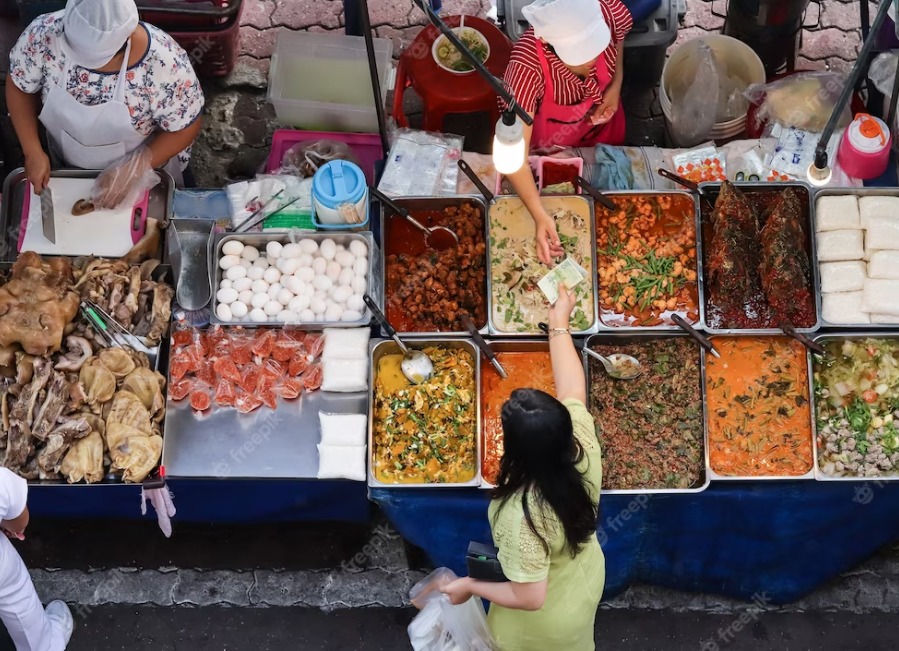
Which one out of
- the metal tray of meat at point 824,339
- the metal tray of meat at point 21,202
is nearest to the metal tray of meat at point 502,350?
the metal tray of meat at point 824,339

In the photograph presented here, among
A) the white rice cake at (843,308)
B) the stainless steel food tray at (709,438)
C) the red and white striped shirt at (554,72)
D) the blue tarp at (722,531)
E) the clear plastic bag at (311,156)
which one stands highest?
the red and white striped shirt at (554,72)

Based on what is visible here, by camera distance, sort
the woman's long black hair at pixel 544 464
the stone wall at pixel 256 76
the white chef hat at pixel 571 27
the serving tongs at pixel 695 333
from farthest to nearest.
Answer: the stone wall at pixel 256 76 < the serving tongs at pixel 695 333 < the white chef hat at pixel 571 27 < the woman's long black hair at pixel 544 464

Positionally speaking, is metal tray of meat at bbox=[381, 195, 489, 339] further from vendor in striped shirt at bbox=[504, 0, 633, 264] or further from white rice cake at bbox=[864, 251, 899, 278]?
white rice cake at bbox=[864, 251, 899, 278]

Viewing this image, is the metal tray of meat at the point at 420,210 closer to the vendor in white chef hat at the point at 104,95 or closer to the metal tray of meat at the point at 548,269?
the metal tray of meat at the point at 548,269

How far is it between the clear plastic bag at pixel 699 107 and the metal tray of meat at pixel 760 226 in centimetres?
65

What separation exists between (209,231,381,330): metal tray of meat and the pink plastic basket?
2.13 feet

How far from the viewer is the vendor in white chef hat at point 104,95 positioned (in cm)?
344

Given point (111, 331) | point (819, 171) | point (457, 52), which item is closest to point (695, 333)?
point (819, 171)

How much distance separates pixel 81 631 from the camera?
4250 millimetres

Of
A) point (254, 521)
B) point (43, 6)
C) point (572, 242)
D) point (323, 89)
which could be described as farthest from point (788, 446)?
point (43, 6)

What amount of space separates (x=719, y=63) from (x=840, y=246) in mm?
1316

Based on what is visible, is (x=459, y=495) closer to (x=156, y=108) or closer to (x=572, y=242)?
(x=572, y=242)

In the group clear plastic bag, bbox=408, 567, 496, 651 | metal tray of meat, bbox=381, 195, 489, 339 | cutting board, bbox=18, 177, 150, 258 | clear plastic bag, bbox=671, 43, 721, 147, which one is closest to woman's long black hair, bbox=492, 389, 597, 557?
clear plastic bag, bbox=408, 567, 496, 651

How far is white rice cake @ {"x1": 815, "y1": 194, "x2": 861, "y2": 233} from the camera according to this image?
151 inches
